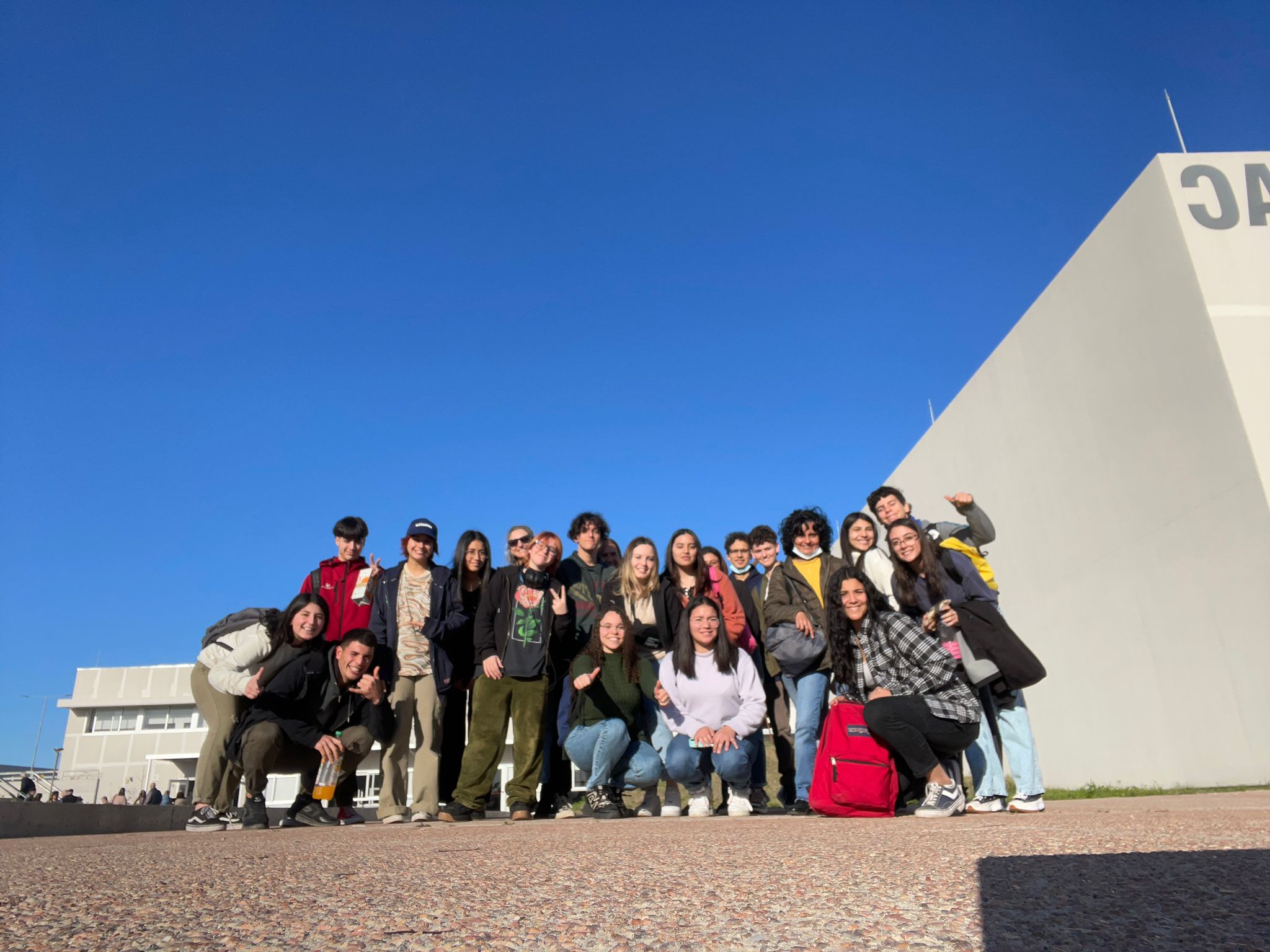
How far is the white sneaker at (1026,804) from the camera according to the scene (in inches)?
149

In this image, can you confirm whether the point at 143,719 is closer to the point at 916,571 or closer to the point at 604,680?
the point at 604,680

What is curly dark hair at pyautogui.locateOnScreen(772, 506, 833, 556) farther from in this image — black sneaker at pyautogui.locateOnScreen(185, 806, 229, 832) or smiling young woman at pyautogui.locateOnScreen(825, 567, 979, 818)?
black sneaker at pyautogui.locateOnScreen(185, 806, 229, 832)

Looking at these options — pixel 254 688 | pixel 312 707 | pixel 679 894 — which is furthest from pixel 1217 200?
pixel 254 688

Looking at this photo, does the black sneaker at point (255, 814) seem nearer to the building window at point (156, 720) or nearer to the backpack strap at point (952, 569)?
the backpack strap at point (952, 569)

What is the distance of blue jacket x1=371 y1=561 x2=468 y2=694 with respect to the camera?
4.68 meters

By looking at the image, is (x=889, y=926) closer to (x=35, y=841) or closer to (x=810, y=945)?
(x=810, y=945)

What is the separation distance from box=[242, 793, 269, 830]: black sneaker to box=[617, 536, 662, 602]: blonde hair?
7.33 ft

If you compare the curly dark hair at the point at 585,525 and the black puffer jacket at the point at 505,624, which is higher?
the curly dark hair at the point at 585,525

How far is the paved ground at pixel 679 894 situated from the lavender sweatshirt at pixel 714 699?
1599 millimetres

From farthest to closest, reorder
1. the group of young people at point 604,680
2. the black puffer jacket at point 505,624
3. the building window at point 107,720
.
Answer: the building window at point 107,720
the black puffer jacket at point 505,624
the group of young people at point 604,680

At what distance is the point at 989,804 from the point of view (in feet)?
13.0

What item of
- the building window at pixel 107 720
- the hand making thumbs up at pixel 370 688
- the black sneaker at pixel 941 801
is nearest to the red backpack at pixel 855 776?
the black sneaker at pixel 941 801

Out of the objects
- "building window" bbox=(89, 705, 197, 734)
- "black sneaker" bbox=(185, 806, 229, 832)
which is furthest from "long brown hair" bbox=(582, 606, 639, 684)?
"building window" bbox=(89, 705, 197, 734)

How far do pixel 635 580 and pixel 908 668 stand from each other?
1569mm
